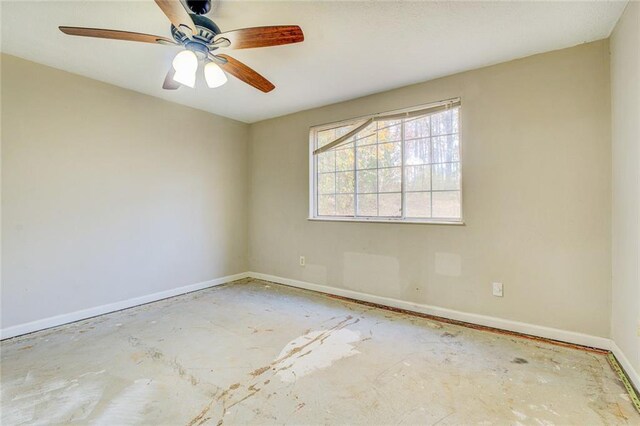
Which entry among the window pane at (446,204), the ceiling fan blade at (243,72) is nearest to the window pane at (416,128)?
the window pane at (446,204)

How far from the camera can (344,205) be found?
3.67 meters

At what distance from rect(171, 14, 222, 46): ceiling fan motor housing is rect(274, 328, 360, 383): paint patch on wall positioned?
2.20 m

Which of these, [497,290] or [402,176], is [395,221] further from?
[497,290]

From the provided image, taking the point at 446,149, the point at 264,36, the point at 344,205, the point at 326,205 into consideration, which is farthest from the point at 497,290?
the point at 264,36

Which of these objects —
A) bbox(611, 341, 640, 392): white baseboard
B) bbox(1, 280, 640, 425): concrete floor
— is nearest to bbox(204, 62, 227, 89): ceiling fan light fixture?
bbox(1, 280, 640, 425): concrete floor

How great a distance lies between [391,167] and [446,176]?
1.95 ft

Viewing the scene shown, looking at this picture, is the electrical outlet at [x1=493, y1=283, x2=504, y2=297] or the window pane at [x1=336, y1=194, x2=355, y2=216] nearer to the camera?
the electrical outlet at [x1=493, y1=283, x2=504, y2=297]

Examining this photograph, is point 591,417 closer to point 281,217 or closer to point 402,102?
point 402,102

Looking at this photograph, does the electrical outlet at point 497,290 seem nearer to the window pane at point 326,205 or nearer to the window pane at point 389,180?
the window pane at point 389,180

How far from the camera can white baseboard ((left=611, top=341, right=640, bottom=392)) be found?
171 cm

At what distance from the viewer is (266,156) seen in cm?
434

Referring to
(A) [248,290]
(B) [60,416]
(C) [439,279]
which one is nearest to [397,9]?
(C) [439,279]

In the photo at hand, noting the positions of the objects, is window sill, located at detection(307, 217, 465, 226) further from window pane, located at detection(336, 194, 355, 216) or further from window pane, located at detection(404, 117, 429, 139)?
window pane, located at detection(404, 117, 429, 139)

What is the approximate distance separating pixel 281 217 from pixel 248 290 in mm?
1085
